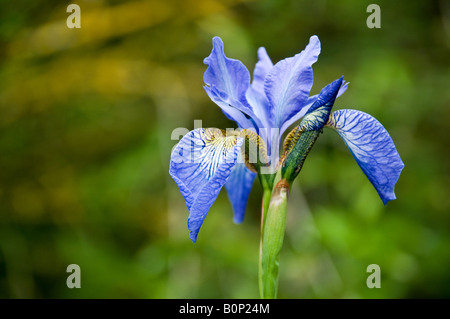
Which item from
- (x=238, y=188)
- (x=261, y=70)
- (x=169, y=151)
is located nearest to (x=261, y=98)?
(x=261, y=70)

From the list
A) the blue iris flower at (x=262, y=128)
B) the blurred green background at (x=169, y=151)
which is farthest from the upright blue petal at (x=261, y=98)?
the blurred green background at (x=169, y=151)

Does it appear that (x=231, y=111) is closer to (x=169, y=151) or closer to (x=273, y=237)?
(x=273, y=237)

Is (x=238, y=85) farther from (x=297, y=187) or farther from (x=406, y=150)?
(x=406, y=150)

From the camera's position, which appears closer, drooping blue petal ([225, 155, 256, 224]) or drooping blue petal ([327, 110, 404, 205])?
drooping blue petal ([327, 110, 404, 205])

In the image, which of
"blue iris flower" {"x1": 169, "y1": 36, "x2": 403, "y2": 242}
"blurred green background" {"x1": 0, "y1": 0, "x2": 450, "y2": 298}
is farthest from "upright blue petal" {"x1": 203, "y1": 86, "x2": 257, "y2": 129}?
"blurred green background" {"x1": 0, "y1": 0, "x2": 450, "y2": 298}

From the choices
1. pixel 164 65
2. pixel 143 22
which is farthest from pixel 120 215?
pixel 143 22

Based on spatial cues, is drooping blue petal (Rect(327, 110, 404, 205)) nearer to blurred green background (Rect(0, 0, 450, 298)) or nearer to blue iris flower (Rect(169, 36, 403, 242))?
blue iris flower (Rect(169, 36, 403, 242))

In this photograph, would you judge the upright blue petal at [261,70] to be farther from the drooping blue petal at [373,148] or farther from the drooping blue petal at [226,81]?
the drooping blue petal at [373,148]
